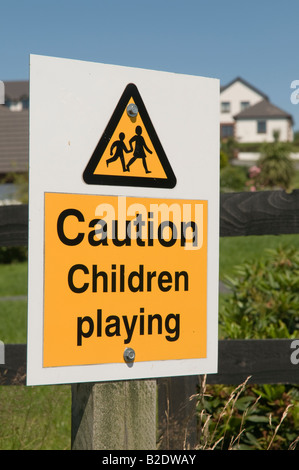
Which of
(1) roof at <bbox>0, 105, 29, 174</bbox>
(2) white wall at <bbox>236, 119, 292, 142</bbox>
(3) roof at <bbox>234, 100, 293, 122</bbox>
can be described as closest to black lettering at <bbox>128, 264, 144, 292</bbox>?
(1) roof at <bbox>0, 105, 29, 174</bbox>

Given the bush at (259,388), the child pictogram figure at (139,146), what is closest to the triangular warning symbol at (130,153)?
the child pictogram figure at (139,146)

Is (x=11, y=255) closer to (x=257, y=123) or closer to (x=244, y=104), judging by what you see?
(x=257, y=123)

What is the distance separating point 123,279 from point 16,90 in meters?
94.4

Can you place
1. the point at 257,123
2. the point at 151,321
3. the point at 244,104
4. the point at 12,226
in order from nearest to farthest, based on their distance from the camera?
the point at 151,321 → the point at 12,226 → the point at 257,123 → the point at 244,104

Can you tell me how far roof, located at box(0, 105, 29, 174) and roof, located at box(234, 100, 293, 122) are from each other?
43.6 meters

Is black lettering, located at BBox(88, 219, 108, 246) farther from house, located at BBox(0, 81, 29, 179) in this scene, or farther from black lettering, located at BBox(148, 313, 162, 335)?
house, located at BBox(0, 81, 29, 179)

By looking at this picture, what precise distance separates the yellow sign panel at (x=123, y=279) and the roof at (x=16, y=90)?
85.9 meters

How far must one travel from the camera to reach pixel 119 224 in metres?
1.75

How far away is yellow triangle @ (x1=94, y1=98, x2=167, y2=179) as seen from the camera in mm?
1754

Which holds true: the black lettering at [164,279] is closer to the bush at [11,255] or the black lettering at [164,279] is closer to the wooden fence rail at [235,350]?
the wooden fence rail at [235,350]

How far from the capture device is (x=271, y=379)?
9.69ft

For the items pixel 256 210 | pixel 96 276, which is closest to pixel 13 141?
pixel 256 210

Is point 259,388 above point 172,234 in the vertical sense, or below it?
below

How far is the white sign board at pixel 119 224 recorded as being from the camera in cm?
169
